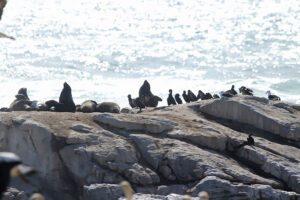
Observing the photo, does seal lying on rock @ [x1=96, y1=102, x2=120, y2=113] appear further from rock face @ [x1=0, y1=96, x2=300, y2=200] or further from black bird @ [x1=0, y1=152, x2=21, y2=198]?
black bird @ [x1=0, y1=152, x2=21, y2=198]

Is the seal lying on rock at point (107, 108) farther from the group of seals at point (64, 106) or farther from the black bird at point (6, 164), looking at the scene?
the black bird at point (6, 164)

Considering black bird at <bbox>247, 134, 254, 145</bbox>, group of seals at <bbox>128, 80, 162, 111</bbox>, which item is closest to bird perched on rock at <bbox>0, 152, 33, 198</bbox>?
black bird at <bbox>247, 134, 254, 145</bbox>

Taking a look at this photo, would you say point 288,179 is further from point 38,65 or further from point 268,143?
point 38,65

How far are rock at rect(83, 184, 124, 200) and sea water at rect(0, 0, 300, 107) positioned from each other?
22.7 m

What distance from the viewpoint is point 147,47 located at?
62.1 m

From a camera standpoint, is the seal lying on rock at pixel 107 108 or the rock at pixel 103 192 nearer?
the rock at pixel 103 192

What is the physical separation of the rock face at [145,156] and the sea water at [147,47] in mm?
20715

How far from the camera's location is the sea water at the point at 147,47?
46.5 metres

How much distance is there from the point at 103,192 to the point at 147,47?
4426 cm

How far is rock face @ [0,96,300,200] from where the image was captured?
61.0 ft

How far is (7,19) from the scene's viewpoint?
3078 inches

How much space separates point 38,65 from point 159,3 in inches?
1435

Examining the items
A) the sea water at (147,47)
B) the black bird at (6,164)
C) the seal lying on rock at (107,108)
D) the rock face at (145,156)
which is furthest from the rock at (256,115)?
the sea water at (147,47)

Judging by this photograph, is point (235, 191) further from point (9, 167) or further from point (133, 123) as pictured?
point (9, 167)
